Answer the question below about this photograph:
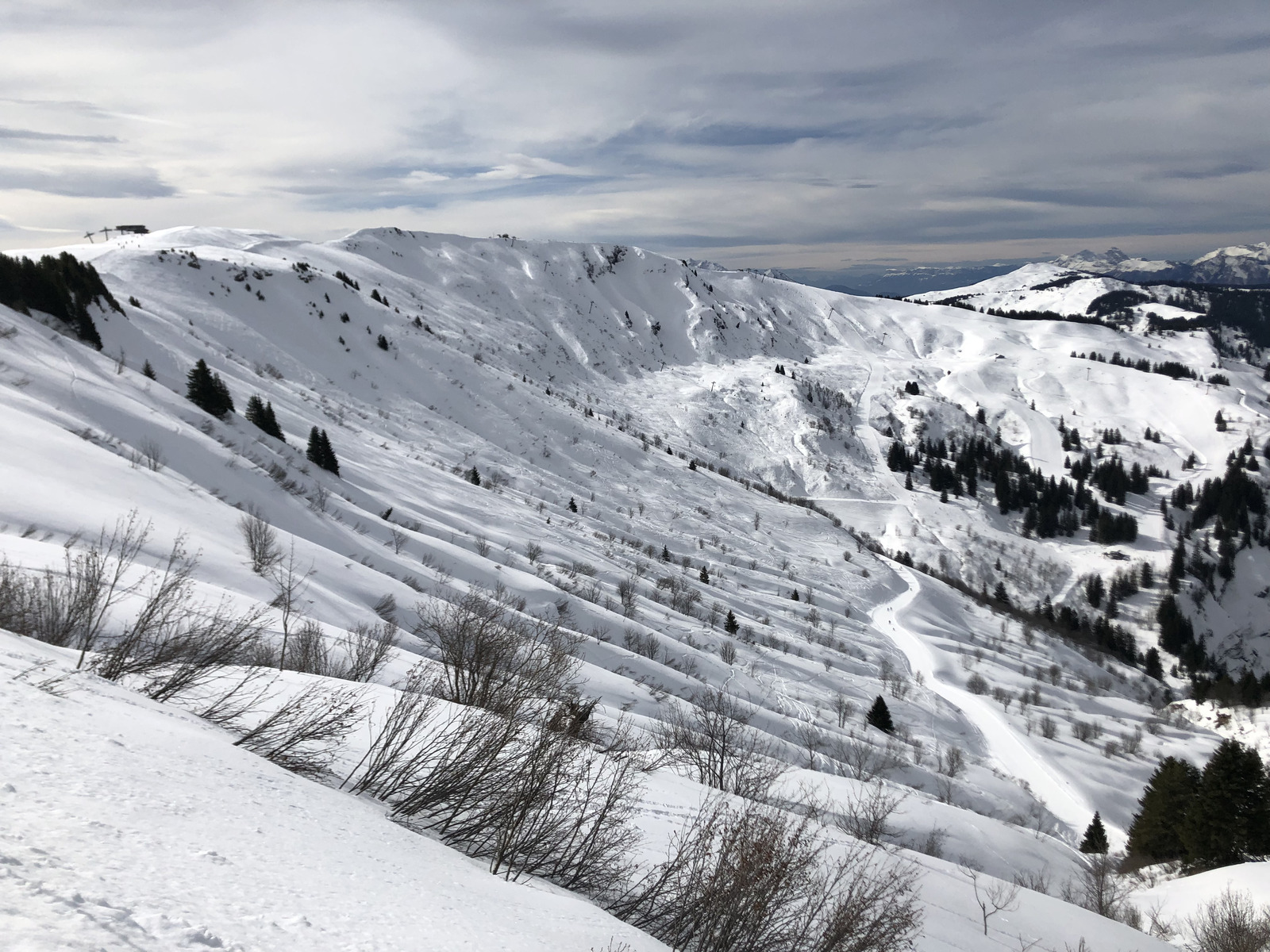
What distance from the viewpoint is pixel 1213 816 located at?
80.5 ft

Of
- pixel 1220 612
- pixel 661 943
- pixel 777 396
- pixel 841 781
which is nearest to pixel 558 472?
pixel 841 781

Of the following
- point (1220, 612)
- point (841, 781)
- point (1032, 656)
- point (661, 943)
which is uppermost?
point (661, 943)

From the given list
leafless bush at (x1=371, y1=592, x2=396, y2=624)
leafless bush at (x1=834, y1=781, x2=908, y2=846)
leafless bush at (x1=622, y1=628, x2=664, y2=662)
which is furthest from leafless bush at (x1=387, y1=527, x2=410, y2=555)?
leafless bush at (x1=834, y1=781, x2=908, y2=846)

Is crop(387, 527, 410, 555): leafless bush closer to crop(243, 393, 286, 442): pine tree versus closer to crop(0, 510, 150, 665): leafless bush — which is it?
crop(243, 393, 286, 442): pine tree

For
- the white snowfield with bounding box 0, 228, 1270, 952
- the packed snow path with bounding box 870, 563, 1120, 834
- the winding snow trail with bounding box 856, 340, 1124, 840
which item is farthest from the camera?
the packed snow path with bounding box 870, 563, 1120, 834

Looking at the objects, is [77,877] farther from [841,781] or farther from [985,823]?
[985,823]

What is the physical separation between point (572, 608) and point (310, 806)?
21513 millimetres

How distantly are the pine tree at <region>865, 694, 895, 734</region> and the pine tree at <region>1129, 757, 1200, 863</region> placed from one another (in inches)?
439

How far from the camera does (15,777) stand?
3225mm

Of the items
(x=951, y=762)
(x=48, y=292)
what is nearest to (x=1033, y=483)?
(x=951, y=762)

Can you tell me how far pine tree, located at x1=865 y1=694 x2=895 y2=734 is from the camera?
102 feet

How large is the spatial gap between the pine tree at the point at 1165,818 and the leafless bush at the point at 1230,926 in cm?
902

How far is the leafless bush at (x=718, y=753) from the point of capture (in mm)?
13883

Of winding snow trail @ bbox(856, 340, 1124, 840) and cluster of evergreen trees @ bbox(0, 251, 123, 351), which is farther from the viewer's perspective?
winding snow trail @ bbox(856, 340, 1124, 840)
